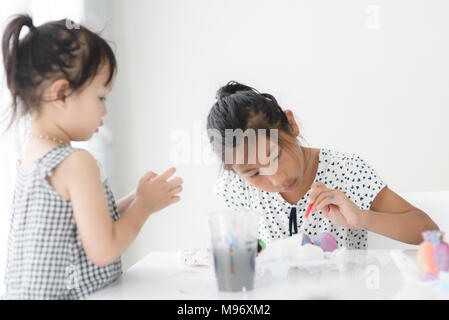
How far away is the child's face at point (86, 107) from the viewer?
2.62 ft

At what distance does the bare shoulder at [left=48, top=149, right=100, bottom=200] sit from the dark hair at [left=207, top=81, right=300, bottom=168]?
360 millimetres

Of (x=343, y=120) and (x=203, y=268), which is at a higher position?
(x=343, y=120)

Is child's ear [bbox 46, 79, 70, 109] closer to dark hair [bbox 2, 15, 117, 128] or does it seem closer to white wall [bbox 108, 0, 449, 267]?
dark hair [bbox 2, 15, 117, 128]

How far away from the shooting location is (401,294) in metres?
0.65

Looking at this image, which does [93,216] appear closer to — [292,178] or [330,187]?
[292,178]

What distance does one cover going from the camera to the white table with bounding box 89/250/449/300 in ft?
2.20

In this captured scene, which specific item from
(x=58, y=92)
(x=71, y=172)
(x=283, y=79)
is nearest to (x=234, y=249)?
(x=71, y=172)

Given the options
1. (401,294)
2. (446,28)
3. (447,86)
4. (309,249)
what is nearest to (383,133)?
(447,86)

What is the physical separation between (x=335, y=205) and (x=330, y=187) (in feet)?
0.67

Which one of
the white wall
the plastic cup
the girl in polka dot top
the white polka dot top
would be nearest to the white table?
the plastic cup

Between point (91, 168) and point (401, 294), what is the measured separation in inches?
18.0

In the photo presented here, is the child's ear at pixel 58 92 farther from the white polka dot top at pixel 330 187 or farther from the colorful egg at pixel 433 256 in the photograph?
the colorful egg at pixel 433 256

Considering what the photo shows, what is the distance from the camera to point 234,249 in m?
0.71
